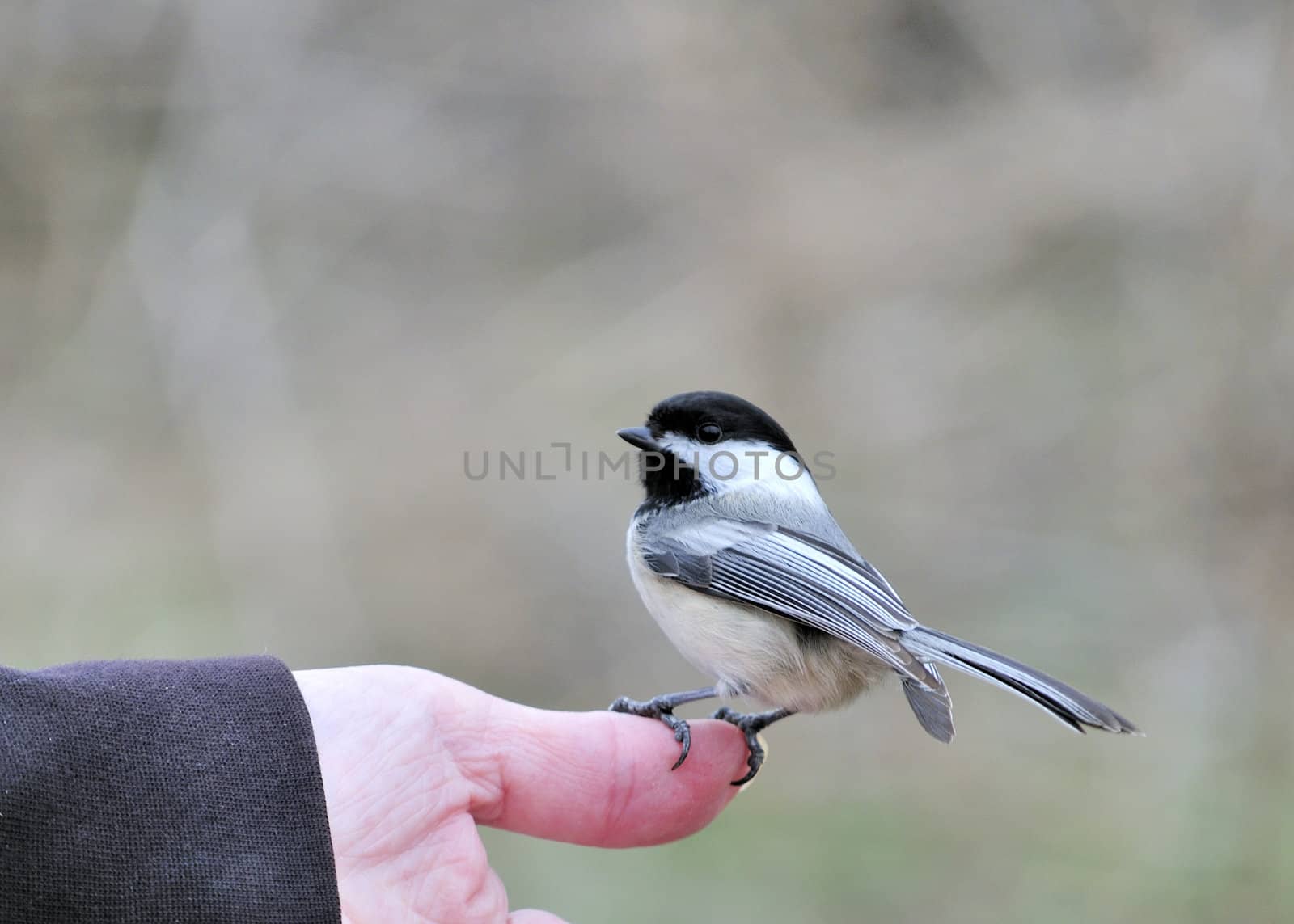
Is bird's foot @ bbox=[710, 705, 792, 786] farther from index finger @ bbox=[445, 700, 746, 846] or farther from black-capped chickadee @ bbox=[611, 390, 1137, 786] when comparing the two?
index finger @ bbox=[445, 700, 746, 846]

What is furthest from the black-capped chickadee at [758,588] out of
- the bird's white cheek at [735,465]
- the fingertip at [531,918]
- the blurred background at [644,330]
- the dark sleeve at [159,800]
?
the blurred background at [644,330]

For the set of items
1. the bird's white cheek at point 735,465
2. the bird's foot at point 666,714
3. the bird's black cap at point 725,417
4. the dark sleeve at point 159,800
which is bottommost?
the bird's foot at point 666,714

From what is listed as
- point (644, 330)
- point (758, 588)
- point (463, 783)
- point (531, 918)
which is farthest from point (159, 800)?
point (644, 330)

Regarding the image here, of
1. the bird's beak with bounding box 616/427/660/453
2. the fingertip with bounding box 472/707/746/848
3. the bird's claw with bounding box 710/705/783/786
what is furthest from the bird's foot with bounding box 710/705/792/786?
the bird's beak with bounding box 616/427/660/453

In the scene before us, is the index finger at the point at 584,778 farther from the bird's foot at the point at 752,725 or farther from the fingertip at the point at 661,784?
the bird's foot at the point at 752,725

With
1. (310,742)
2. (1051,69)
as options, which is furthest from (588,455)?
(310,742)

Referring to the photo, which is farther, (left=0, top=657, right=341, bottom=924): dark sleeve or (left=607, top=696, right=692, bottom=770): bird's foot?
(left=607, top=696, right=692, bottom=770): bird's foot

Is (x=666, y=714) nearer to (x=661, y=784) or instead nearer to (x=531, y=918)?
(x=661, y=784)
